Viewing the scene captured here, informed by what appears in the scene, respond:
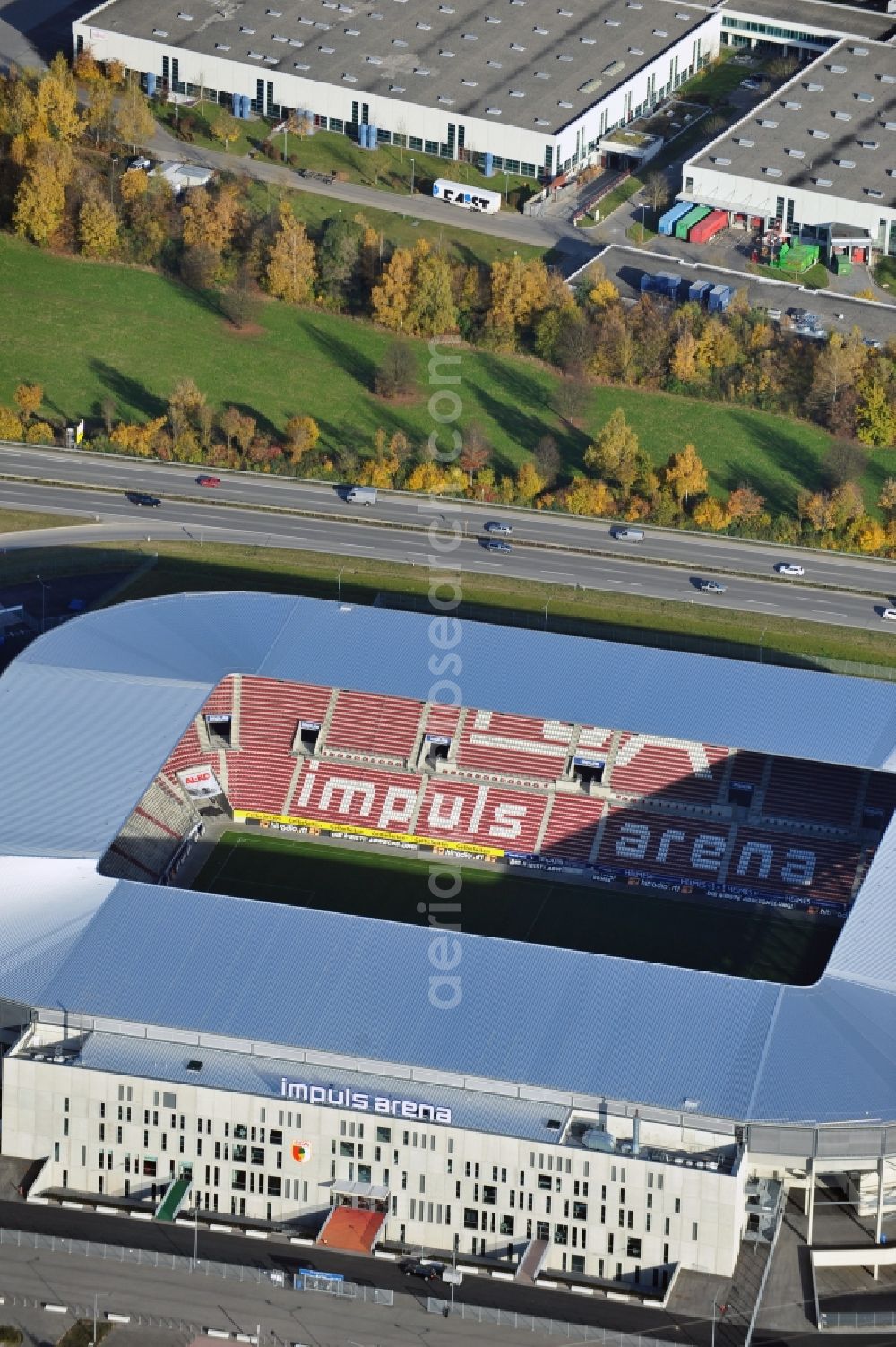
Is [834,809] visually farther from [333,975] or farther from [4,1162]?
[4,1162]

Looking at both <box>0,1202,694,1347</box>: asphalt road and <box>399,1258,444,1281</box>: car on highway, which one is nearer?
<box>0,1202,694,1347</box>: asphalt road

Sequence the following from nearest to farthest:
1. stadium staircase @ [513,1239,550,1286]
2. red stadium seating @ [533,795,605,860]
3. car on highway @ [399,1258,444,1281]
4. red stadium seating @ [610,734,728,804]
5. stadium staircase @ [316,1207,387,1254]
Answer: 1. stadium staircase @ [513,1239,550,1286]
2. car on highway @ [399,1258,444,1281]
3. stadium staircase @ [316,1207,387,1254]
4. red stadium seating @ [533,795,605,860]
5. red stadium seating @ [610,734,728,804]

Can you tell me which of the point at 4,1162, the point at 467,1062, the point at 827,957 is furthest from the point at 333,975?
the point at 827,957

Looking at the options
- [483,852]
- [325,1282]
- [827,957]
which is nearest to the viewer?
[325,1282]

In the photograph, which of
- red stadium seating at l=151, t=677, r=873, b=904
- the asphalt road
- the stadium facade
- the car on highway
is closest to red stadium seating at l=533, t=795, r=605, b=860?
red stadium seating at l=151, t=677, r=873, b=904

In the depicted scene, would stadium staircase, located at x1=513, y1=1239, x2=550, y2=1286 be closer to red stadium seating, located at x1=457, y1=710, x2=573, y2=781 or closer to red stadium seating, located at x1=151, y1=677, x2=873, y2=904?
red stadium seating, located at x1=151, y1=677, x2=873, y2=904

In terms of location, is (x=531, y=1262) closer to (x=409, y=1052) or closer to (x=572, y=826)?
(x=409, y=1052)
